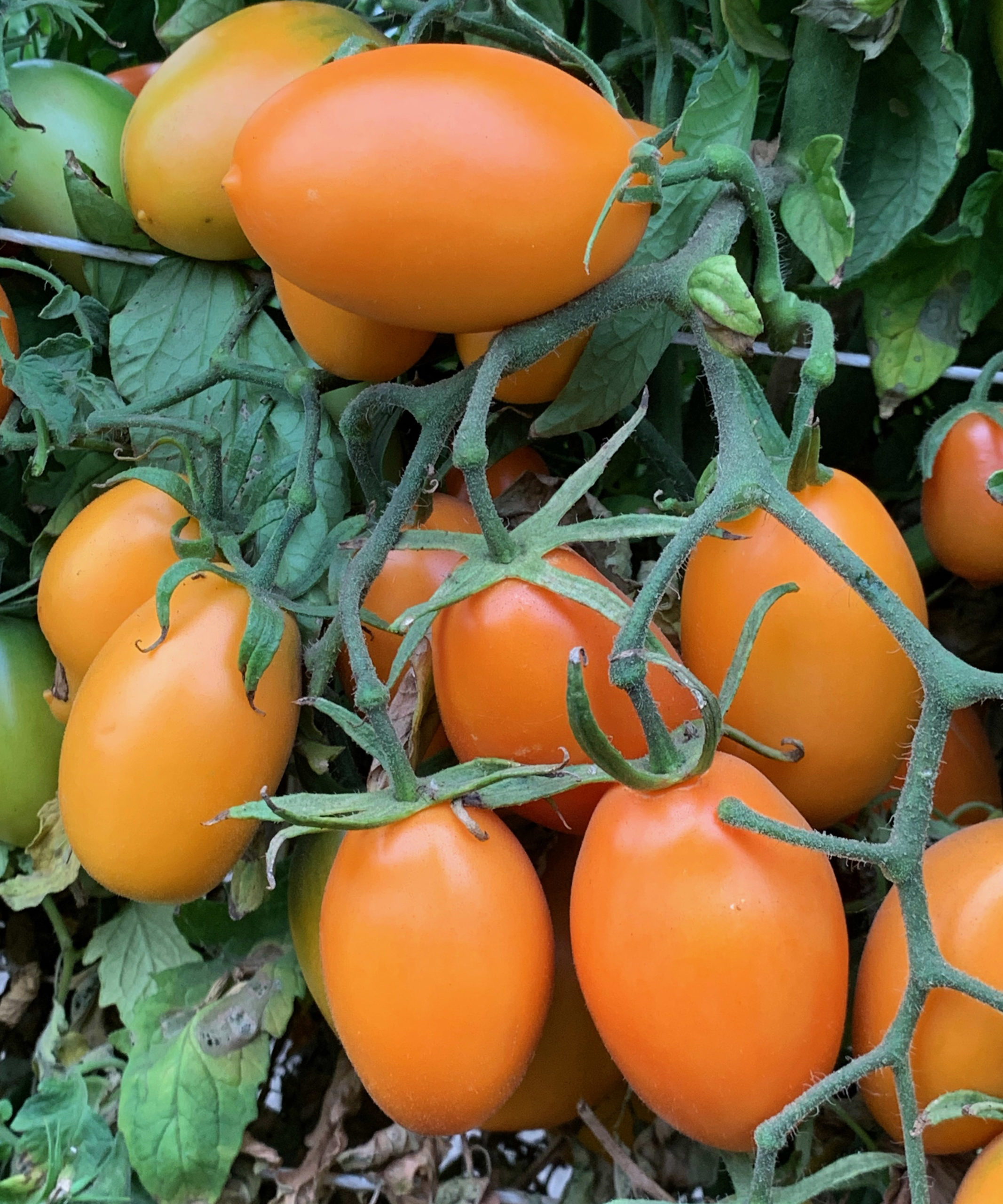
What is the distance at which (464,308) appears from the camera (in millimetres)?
468

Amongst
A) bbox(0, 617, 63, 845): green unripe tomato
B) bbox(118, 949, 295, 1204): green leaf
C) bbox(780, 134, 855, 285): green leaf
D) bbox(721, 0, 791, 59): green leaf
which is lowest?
bbox(118, 949, 295, 1204): green leaf

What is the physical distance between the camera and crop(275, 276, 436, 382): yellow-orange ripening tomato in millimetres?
571

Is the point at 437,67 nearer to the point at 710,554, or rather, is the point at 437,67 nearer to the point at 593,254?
the point at 593,254

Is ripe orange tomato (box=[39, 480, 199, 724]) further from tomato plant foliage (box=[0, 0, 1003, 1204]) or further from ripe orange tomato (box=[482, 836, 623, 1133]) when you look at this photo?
ripe orange tomato (box=[482, 836, 623, 1133])

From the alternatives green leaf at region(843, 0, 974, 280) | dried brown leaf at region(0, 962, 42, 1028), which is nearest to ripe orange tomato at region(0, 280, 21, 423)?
dried brown leaf at region(0, 962, 42, 1028)

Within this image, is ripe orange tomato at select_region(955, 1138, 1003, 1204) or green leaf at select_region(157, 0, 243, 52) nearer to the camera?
ripe orange tomato at select_region(955, 1138, 1003, 1204)

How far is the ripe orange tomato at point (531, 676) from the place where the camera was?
1.61ft

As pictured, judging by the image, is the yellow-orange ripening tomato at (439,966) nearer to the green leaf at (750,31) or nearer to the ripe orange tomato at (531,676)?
the ripe orange tomato at (531,676)

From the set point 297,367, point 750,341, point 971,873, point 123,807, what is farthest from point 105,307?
point 971,873

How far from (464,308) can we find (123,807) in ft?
0.97

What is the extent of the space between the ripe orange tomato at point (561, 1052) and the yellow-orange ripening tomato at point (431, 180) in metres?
A: 0.31

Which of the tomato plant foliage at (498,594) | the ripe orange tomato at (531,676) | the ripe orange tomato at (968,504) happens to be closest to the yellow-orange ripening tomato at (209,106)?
the tomato plant foliage at (498,594)

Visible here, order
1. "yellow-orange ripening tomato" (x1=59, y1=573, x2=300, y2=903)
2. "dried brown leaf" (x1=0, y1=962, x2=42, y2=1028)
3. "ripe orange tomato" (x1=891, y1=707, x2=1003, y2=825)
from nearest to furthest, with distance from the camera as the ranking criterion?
1. "yellow-orange ripening tomato" (x1=59, y1=573, x2=300, y2=903)
2. "ripe orange tomato" (x1=891, y1=707, x2=1003, y2=825)
3. "dried brown leaf" (x1=0, y1=962, x2=42, y2=1028)

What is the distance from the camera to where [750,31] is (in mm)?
593
